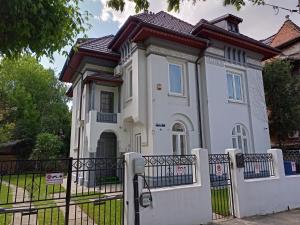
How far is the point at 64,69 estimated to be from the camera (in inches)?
706

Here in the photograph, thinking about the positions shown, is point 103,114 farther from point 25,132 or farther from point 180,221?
point 25,132

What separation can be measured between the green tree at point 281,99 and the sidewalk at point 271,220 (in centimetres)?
1046

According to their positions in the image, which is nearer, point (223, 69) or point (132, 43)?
point (132, 43)

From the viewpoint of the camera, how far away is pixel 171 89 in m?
12.9

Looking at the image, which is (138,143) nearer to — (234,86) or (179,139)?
(179,139)

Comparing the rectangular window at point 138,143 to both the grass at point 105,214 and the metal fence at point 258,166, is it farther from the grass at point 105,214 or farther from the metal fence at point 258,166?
the metal fence at point 258,166

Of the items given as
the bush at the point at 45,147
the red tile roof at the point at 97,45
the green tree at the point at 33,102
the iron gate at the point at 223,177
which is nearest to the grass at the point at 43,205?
the iron gate at the point at 223,177

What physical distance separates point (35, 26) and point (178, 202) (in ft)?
16.8

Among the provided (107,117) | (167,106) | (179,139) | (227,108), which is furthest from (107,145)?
(227,108)

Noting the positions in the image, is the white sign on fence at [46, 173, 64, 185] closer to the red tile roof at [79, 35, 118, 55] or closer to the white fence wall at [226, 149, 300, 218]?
the white fence wall at [226, 149, 300, 218]

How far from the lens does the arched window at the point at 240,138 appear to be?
14.0 meters

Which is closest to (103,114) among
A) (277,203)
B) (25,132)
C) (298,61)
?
(277,203)

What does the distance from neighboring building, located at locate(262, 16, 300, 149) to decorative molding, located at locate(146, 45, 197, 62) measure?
1007cm

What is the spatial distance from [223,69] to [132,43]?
5518 millimetres
